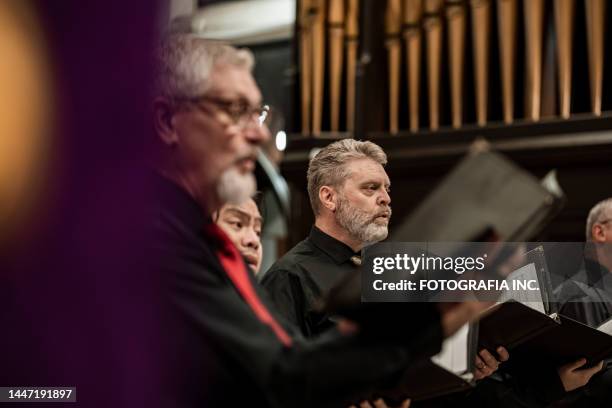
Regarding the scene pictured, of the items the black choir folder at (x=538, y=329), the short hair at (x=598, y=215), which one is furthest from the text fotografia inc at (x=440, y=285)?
the short hair at (x=598, y=215)

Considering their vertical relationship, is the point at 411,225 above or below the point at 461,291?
above

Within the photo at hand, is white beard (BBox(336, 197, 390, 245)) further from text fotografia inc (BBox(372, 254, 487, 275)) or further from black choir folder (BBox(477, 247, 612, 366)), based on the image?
text fotografia inc (BBox(372, 254, 487, 275))

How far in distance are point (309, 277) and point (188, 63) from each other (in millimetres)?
1121

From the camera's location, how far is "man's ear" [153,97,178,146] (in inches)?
66.2

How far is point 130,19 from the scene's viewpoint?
159 cm

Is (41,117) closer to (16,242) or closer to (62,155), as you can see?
(62,155)

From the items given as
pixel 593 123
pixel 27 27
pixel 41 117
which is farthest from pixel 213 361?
pixel 593 123

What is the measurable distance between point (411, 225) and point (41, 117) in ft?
2.10

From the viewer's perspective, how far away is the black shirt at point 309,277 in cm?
258

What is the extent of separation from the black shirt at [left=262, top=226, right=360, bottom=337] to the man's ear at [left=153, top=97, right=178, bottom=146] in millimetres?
863

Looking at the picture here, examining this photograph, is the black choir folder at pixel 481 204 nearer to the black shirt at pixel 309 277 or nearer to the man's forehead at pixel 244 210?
the black shirt at pixel 309 277

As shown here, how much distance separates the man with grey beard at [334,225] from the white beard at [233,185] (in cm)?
88

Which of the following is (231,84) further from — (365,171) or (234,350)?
(365,171)

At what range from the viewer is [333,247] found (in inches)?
115
